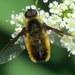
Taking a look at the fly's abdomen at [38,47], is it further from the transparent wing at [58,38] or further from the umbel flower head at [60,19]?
the umbel flower head at [60,19]

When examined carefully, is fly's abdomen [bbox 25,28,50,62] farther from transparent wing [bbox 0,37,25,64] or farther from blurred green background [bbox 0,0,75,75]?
blurred green background [bbox 0,0,75,75]

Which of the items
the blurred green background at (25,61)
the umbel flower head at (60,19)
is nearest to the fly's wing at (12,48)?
the umbel flower head at (60,19)

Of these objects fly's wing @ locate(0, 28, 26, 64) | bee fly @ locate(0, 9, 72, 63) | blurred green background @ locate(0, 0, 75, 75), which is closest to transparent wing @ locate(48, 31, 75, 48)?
bee fly @ locate(0, 9, 72, 63)

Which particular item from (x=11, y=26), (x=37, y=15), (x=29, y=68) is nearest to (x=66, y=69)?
(x=29, y=68)

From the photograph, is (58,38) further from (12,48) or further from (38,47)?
(12,48)

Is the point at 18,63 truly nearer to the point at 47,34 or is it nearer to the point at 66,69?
the point at 66,69

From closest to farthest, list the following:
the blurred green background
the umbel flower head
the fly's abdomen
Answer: the fly's abdomen, the umbel flower head, the blurred green background

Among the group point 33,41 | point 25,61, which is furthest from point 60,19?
point 25,61

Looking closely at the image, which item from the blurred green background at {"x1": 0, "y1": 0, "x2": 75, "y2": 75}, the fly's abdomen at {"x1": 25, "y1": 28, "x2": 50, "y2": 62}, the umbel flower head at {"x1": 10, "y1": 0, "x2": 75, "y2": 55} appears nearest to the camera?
the fly's abdomen at {"x1": 25, "y1": 28, "x2": 50, "y2": 62}
